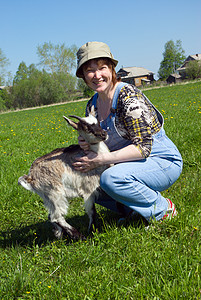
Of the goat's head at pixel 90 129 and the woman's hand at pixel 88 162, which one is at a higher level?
the goat's head at pixel 90 129

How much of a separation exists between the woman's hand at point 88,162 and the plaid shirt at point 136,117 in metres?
0.43

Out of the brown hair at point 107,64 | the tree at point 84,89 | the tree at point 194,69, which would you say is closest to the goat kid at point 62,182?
the brown hair at point 107,64

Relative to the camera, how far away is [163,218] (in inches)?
125

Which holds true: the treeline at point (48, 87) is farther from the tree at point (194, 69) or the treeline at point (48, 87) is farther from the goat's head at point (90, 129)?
the goat's head at point (90, 129)

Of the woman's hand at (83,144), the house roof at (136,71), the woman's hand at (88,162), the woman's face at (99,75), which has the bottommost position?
the woman's hand at (88,162)

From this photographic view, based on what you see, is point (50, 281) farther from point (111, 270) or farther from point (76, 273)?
point (111, 270)

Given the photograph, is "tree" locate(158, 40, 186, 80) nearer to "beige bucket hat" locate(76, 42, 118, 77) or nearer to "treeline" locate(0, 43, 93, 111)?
"treeline" locate(0, 43, 93, 111)

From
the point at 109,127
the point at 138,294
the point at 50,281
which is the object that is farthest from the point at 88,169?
the point at 138,294

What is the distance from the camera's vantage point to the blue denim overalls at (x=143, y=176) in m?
2.96

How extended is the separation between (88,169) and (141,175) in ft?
1.89

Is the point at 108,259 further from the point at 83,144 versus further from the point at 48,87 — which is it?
the point at 48,87

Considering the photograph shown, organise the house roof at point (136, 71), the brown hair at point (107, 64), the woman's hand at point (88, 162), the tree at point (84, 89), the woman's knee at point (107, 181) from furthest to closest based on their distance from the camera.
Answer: the house roof at point (136, 71)
the tree at point (84, 89)
the brown hair at point (107, 64)
the woman's hand at point (88, 162)
the woman's knee at point (107, 181)

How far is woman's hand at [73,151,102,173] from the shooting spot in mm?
3045

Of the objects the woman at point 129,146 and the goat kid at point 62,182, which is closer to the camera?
the woman at point 129,146
